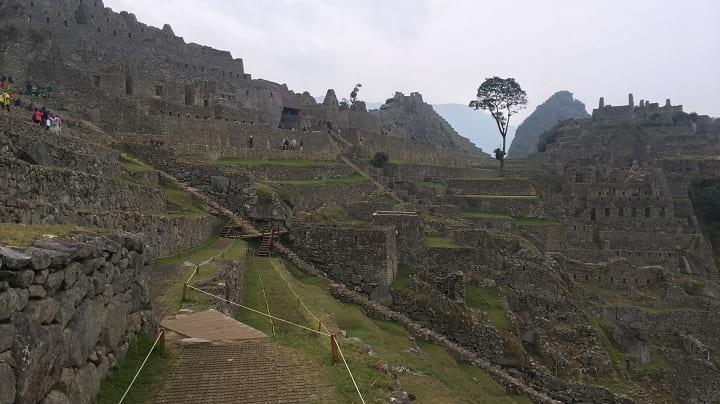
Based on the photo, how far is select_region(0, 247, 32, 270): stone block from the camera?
4267 millimetres

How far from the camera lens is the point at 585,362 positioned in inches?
827

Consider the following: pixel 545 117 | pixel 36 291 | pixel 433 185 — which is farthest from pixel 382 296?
pixel 545 117

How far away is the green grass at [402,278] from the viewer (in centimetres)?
2016

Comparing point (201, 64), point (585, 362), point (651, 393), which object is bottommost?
point (651, 393)

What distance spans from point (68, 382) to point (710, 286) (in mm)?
35095

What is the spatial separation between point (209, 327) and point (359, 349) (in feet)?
8.03

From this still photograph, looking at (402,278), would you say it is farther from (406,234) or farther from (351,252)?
(406,234)

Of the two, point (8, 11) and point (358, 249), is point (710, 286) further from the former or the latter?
point (8, 11)

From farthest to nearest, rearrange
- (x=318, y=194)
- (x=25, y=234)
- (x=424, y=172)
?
(x=424, y=172)
(x=318, y=194)
(x=25, y=234)

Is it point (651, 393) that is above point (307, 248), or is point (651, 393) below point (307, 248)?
below

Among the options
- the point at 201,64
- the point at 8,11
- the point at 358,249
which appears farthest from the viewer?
the point at 201,64

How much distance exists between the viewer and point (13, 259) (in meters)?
4.30

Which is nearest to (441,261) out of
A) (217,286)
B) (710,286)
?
(217,286)

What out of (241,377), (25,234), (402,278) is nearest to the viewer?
(25,234)
